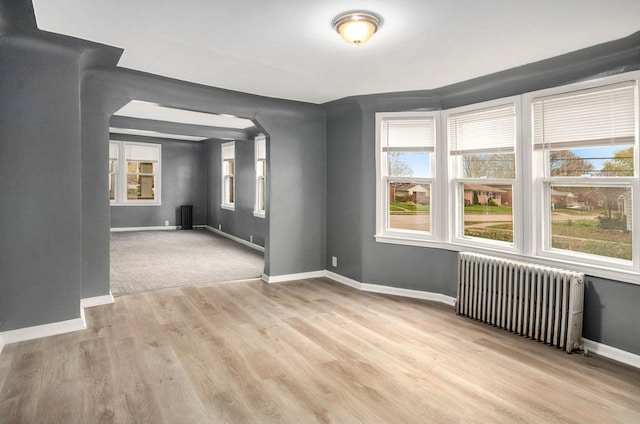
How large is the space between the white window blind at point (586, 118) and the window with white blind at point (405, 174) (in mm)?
1241

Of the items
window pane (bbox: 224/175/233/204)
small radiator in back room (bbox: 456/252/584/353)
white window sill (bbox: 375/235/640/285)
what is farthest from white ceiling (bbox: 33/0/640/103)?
window pane (bbox: 224/175/233/204)

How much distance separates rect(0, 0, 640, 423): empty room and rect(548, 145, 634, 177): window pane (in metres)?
0.02

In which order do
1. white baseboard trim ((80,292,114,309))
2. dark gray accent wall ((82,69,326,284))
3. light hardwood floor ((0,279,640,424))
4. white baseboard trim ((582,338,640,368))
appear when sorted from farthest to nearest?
dark gray accent wall ((82,69,326,284)) → white baseboard trim ((80,292,114,309)) → white baseboard trim ((582,338,640,368)) → light hardwood floor ((0,279,640,424))

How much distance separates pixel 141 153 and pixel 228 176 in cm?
261

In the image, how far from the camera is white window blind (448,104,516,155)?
12.5ft

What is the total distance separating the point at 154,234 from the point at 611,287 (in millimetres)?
9215

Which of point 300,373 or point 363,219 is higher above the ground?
point 363,219

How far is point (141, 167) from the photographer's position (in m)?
10.5

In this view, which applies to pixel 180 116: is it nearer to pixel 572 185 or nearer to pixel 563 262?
pixel 572 185

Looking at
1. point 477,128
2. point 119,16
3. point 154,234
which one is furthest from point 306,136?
point 154,234

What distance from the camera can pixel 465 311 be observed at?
157 inches

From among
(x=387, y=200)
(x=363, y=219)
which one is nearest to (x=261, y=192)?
(x=363, y=219)

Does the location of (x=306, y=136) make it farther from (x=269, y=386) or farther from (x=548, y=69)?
(x=269, y=386)

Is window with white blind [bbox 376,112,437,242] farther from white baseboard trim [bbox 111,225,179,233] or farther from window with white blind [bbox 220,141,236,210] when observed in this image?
white baseboard trim [bbox 111,225,179,233]
